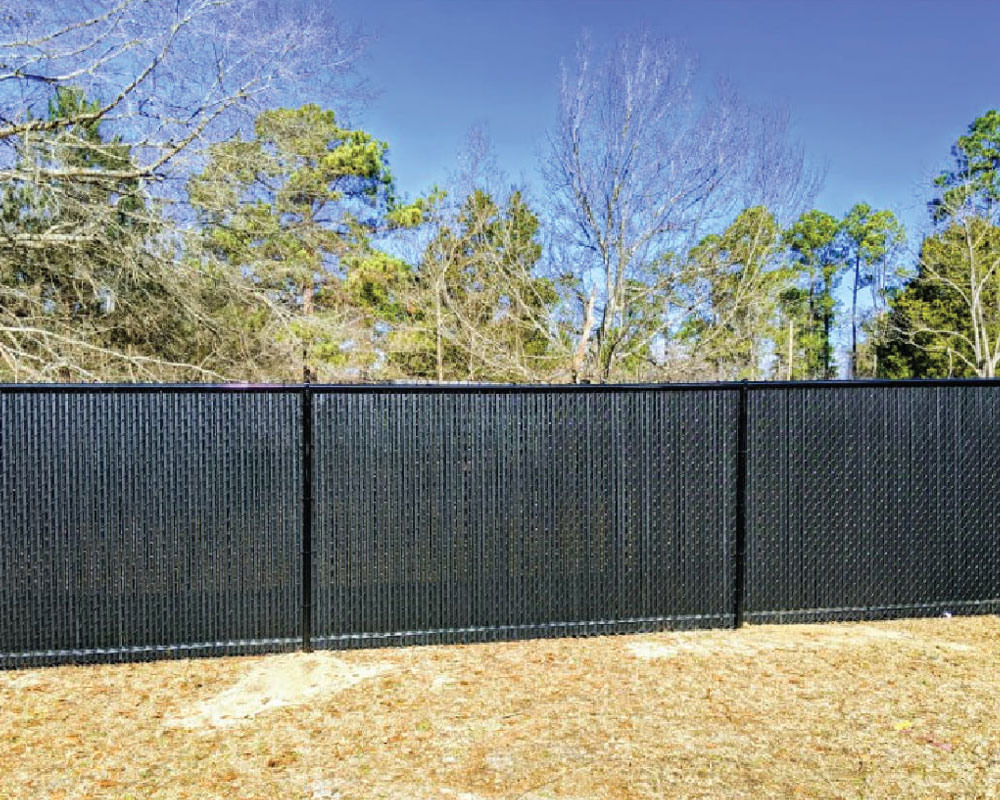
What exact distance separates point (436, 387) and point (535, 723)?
180 centimetres

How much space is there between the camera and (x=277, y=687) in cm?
302

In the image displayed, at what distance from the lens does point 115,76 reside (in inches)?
273

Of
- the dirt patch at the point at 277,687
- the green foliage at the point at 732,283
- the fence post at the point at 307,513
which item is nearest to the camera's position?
the dirt patch at the point at 277,687

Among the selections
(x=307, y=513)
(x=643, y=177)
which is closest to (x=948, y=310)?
(x=643, y=177)

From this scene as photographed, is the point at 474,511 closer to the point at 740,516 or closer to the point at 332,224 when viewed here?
the point at 740,516

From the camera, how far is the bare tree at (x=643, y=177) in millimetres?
9266

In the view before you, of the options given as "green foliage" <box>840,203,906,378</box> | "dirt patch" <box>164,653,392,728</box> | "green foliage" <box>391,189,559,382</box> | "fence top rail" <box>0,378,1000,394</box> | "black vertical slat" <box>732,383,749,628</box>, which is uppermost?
"green foliage" <box>840,203,906,378</box>

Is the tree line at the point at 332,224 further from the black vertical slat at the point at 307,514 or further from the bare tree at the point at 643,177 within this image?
the black vertical slat at the point at 307,514

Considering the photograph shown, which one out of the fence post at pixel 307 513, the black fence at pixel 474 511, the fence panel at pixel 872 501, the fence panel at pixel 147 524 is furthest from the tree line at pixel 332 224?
the fence panel at pixel 872 501

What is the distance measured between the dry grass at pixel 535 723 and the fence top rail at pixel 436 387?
144cm

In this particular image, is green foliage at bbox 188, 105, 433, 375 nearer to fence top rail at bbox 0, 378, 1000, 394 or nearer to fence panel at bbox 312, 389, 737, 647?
fence top rail at bbox 0, 378, 1000, 394

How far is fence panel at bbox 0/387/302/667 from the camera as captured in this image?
10.7 ft

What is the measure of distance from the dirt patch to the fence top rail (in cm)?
144

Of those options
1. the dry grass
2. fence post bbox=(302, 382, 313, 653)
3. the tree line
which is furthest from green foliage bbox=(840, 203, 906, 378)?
fence post bbox=(302, 382, 313, 653)
